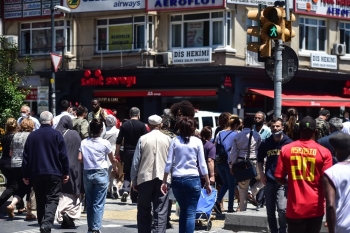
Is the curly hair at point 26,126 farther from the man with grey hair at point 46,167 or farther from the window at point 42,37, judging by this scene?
the window at point 42,37

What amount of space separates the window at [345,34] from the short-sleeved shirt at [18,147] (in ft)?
77.6

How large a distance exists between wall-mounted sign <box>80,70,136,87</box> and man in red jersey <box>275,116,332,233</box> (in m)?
25.2

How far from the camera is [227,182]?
50.2ft

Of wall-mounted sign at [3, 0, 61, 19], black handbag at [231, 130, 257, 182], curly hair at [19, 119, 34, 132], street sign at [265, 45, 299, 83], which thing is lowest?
black handbag at [231, 130, 257, 182]

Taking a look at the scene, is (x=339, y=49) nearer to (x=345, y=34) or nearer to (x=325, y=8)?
(x=345, y=34)

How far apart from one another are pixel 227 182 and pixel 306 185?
649cm

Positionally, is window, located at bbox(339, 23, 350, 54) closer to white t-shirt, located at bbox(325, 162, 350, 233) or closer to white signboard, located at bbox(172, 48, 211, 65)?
white signboard, located at bbox(172, 48, 211, 65)

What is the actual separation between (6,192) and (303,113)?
872 inches

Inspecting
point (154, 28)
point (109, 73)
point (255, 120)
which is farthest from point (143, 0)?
point (255, 120)

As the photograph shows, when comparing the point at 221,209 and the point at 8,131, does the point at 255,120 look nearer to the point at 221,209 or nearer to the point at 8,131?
the point at 221,209

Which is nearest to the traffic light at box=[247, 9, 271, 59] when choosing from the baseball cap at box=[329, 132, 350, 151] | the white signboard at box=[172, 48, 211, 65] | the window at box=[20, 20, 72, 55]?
the baseball cap at box=[329, 132, 350, 151]

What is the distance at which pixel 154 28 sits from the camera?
33.4 meters

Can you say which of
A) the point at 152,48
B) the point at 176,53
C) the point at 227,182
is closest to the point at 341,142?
the point at 227,182

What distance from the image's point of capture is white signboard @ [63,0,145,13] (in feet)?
109
